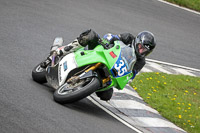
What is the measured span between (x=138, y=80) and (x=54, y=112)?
4.10m

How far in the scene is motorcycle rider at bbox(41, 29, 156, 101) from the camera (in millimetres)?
7039

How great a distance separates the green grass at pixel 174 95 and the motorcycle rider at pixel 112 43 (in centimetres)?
171

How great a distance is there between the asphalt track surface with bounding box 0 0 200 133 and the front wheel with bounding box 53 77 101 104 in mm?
147

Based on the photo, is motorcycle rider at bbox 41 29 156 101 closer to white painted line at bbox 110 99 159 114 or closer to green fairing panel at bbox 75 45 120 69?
green fairing panel at bbox 75 45 120 69

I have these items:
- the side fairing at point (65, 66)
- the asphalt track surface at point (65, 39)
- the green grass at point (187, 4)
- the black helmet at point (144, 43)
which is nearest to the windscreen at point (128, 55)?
the black helmet at point (144, 43)

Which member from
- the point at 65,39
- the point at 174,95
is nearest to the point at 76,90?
the point at 174,95

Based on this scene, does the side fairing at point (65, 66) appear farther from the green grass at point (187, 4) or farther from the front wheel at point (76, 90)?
the green grass at point (187, 4)

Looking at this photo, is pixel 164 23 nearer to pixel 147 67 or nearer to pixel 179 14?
pixel 179 14

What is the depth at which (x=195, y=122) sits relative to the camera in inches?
331

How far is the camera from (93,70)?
6.81 metres

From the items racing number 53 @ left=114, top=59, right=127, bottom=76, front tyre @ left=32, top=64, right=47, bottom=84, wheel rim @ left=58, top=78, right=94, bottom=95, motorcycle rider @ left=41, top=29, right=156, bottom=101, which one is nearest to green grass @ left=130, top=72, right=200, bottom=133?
motorcycle rider @ left=41, top=29, right=156, bottom=101

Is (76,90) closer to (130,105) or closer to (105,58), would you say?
(105,58)

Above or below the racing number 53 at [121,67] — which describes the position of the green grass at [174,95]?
below

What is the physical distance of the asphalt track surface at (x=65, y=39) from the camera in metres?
5.86
